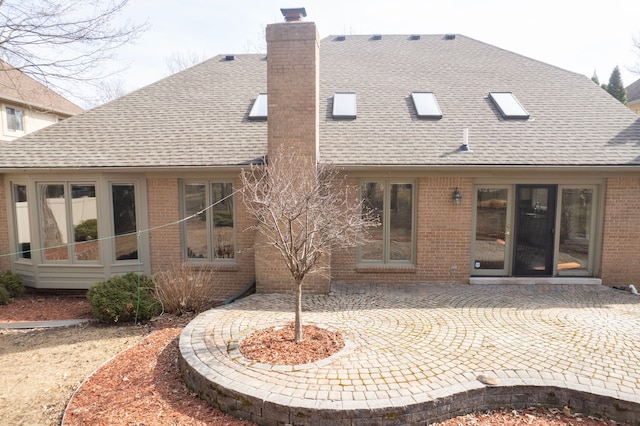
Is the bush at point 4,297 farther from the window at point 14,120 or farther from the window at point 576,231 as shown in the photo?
the window at point 14,120

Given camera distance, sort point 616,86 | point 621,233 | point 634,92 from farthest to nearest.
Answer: point 616,86 < point 634,92 < point 621,233

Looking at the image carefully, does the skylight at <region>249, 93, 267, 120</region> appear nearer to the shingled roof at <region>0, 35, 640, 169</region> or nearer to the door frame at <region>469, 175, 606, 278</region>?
the shingled roof at <region>0, 35, 640, 169</region>

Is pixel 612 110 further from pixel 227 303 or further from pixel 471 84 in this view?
pixel 227 303

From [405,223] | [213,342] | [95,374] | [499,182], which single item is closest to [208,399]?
[213,342]

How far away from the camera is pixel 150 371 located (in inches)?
205

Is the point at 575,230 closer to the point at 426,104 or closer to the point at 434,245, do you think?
the point at 434,245

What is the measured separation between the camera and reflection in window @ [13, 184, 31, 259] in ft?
29.7

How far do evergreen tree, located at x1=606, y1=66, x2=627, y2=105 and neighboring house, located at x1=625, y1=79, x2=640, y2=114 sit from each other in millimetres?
343

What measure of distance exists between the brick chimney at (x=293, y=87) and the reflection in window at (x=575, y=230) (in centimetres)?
574

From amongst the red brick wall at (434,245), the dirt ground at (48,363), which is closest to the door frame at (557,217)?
the red brick wall at (434,245)

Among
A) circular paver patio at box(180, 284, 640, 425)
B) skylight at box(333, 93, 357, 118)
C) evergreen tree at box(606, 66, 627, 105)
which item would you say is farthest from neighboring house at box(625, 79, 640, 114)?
circular paver patio at box(180, 284, 640, 425)

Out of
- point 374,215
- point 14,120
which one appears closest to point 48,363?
point 374,215

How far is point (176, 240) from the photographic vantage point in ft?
28.6

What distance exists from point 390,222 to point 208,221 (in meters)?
4.08
